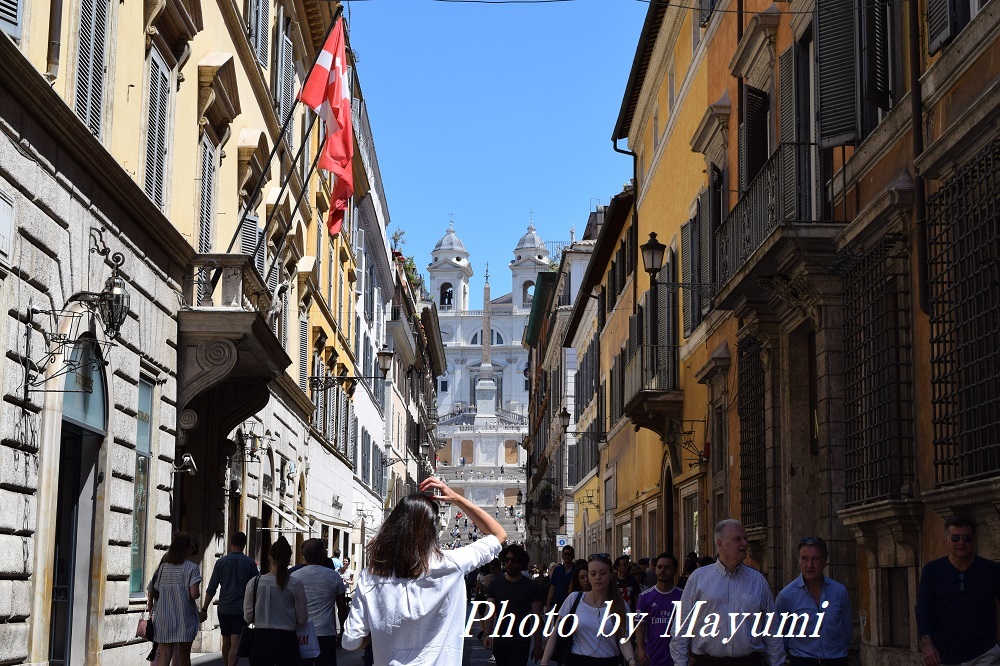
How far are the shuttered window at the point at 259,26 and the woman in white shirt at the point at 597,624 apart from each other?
13.6 metres

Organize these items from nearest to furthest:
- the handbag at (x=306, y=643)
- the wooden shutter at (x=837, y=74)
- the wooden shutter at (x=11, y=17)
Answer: the wooden shutter at (x=11, y=17) → the handbag at (x=306, y=643) → the wooden shutter at (x=837, y=74)

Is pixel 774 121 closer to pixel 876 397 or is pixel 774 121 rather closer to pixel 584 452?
pixel 876 397

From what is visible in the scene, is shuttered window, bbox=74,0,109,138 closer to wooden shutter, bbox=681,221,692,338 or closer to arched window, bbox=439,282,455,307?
wooden shutter, bbox=681,221,692,338

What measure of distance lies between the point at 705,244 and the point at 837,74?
8.04 meters

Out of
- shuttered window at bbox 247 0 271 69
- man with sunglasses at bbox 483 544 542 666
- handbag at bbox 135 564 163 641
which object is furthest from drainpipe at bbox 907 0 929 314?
shuttered window at bbox 247 0 271 69

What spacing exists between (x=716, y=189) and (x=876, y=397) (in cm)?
905

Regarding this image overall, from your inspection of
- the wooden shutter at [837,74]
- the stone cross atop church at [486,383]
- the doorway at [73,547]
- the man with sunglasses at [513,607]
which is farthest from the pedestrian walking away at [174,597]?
the stone cross atop church at [486,383]

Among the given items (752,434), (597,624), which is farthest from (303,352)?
(597,624)

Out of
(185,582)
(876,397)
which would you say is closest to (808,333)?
(876,397)

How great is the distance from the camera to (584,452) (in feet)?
151

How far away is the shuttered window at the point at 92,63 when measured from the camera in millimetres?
12531

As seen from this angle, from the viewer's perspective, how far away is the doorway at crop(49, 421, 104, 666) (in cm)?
1387

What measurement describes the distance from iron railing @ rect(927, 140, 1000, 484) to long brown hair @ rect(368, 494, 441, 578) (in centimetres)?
480

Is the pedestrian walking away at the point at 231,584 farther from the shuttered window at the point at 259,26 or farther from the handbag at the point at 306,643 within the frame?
the shuttered window at the point at 259,26
